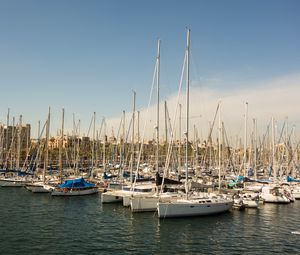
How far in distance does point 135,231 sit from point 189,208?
7451mm

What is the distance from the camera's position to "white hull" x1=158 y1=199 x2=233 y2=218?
3400cm

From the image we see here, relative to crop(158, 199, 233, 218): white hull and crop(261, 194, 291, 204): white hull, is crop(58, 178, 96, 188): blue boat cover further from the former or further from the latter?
crop(261, 194, 291, 204): white hull

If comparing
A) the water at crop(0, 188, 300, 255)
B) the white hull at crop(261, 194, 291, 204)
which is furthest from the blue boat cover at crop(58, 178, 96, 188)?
the white hull at crop(261, 194, 291, 204)

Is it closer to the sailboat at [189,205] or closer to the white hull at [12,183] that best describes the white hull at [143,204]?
the sailboat at [189,205]

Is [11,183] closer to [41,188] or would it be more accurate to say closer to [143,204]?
[41,188]

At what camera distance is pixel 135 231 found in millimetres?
29859

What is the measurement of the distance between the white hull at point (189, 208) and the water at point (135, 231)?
2.26 feet

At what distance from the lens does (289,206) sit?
150 ft

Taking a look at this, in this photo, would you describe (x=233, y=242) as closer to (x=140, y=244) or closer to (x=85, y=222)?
(x=140, y=244)

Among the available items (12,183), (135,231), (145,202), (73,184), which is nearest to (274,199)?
(145,202)

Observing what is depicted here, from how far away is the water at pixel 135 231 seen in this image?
24828 mm

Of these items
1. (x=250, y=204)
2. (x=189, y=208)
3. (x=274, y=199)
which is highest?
(x=189, y=208)

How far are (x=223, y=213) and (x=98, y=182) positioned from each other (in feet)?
107

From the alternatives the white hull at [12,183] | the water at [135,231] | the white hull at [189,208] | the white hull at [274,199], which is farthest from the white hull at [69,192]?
the white hull at [274,199]
